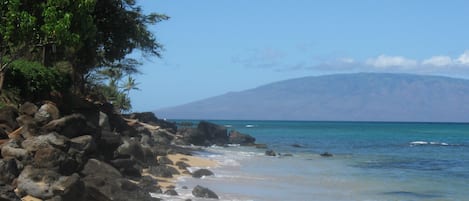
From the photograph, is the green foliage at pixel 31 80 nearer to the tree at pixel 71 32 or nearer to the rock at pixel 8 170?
the tree at pixel 71 32

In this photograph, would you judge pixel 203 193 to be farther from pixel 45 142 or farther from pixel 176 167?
pixel 176 167

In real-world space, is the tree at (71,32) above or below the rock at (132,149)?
above

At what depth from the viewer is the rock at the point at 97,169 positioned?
16891 mm

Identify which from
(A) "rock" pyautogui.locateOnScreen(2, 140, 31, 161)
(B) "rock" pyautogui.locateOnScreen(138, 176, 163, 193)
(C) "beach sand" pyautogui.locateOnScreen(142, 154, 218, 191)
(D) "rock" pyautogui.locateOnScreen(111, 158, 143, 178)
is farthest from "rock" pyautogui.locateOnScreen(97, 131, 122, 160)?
(A) "rock" pyautogui.locateOnScreen(2, 140, 31, 161)

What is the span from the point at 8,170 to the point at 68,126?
14.0ft

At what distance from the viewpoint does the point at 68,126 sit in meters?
18.6

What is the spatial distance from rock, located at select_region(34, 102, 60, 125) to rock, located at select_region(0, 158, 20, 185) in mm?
4192

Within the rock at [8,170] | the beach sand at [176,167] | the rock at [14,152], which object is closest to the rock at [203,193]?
the beach sand at [176,167]

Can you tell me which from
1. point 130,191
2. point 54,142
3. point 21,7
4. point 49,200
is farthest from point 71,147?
point 21,7

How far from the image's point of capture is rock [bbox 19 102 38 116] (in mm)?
19636

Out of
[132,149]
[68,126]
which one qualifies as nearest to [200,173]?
[132,149]

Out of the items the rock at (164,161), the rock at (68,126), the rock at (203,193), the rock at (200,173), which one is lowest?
the rock at (203,193)

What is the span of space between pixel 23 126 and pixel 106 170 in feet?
9.79

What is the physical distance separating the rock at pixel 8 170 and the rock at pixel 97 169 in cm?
219
